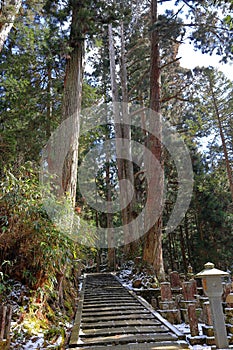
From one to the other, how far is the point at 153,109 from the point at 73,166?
426 centimetres

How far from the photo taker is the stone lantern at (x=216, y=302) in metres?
3.18

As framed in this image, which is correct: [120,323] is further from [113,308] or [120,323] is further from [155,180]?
[155,180]

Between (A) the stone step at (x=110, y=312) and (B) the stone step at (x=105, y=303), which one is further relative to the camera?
(B) the stone step at (x=105, y=303)

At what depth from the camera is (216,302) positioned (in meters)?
3.28

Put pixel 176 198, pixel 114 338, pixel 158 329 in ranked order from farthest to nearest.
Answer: pixel 176 198
pixel 158 329
pixel 114 338

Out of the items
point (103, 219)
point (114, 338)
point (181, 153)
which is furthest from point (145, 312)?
point (103, 219)

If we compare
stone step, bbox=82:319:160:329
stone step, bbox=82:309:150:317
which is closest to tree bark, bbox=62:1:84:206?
stone step, bbox=82:309:150:317

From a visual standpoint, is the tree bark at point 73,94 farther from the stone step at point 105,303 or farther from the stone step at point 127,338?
the stone step at point 127,338

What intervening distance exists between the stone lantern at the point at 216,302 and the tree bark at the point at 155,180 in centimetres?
468

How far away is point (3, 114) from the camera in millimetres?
7957

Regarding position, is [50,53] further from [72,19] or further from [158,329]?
[158,329]

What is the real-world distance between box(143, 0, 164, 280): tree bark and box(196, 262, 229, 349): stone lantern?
4682 mm

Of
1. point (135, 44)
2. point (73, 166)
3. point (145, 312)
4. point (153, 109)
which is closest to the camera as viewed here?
point (145, 312)

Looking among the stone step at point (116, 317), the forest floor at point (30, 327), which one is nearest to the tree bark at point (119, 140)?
the stone step at point (116, 317)
